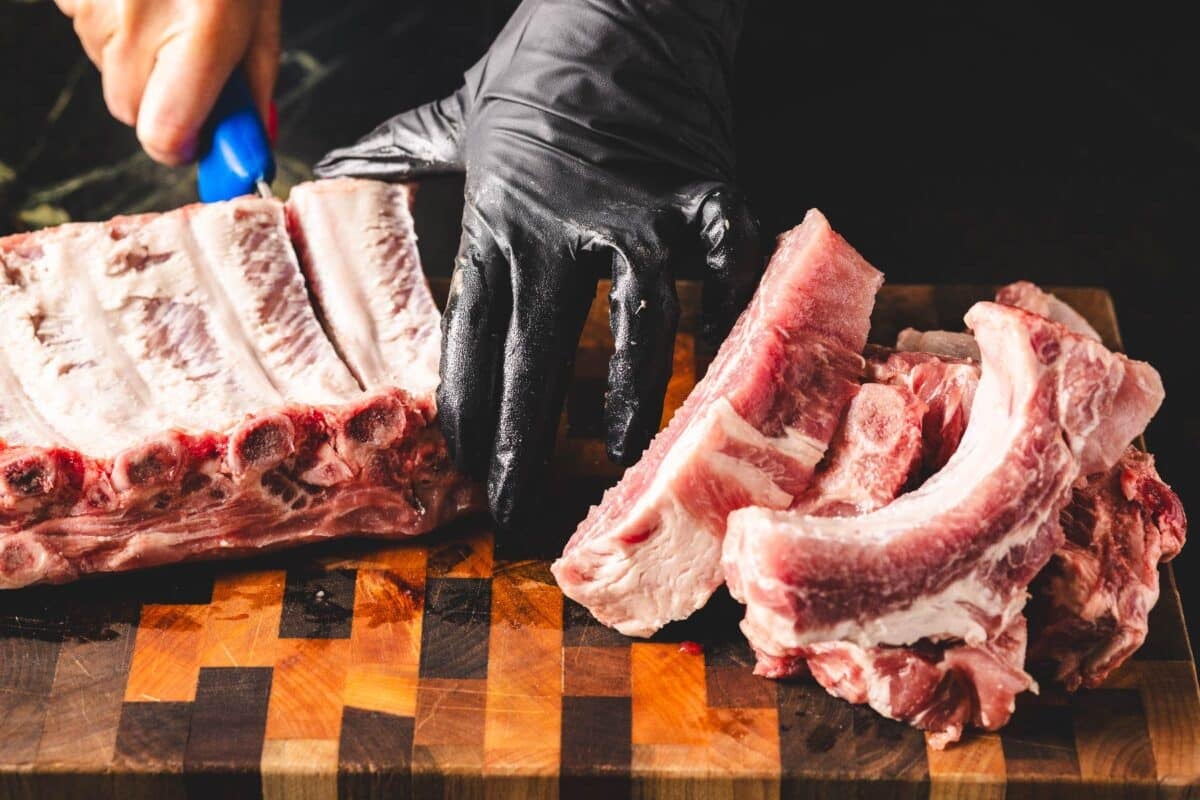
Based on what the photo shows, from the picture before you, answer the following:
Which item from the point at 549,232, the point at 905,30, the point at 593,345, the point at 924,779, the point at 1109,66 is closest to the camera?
the point at 924,779

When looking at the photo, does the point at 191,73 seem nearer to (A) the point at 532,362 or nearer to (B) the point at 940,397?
(A) the point at 532,362

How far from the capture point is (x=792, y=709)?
3752 millimetres

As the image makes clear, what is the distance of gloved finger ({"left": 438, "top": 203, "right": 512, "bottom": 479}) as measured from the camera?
4.05 metres

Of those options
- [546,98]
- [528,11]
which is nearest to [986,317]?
[546,98]

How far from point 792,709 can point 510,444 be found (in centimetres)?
107

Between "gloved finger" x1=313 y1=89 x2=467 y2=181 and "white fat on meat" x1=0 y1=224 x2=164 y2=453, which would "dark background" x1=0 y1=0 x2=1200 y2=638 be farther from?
"white fat on meat" x1=0 y1=224 x2=164 y2=453

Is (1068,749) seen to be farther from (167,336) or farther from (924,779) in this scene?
(167,336)

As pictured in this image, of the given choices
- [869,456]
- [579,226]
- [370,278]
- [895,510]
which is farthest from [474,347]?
[895,510]

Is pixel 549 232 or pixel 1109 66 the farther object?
→ pixel 1109 66

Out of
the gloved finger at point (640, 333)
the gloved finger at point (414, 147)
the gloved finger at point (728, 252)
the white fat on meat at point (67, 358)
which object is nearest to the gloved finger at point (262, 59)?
the gloved finger at point (414, 147)

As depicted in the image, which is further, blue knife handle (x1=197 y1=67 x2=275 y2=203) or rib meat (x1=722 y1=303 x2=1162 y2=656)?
blue knife handle (x1=197 y1=67 x2=275 y2=203)

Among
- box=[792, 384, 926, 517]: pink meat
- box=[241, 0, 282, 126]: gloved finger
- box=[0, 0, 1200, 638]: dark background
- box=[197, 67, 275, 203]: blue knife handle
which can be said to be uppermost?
box=[792, 384, 926, 517]: pink meat

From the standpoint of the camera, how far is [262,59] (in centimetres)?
503

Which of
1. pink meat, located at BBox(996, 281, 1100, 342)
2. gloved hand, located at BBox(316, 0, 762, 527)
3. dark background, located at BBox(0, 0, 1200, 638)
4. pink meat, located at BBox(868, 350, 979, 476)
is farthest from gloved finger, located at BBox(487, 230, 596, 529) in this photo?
dark background, located at BBox(0, 0, 1200, 638)
